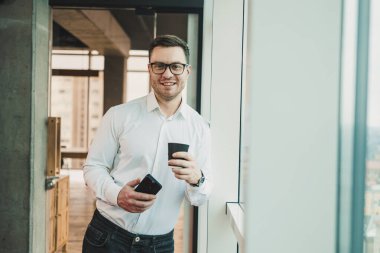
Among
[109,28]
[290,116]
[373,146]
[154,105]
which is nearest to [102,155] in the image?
[154,105]

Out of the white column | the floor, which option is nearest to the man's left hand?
the white column

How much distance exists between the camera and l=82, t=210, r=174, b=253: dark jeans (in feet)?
6.45

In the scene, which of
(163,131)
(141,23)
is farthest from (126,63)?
(163,131)

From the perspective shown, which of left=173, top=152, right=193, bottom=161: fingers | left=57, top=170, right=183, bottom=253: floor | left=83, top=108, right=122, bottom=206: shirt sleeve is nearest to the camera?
left=173, top=152, right=193, bottom=161: fingers

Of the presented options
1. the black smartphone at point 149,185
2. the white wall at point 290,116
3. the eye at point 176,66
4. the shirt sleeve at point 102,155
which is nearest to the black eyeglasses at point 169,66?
the eye at point 176,66

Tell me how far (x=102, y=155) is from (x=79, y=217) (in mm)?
5226

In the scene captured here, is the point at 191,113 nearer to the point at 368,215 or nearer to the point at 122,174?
the point at 122,174

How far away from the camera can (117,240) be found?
1.97 metres

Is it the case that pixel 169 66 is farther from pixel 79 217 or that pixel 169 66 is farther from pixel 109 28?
pixel 109 28

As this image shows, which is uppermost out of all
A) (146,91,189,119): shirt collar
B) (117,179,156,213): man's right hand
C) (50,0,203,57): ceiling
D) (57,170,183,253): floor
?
(50,0,203,57): ceiling

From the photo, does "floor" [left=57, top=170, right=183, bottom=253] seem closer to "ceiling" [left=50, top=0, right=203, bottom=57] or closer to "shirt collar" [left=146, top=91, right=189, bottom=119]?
"ceiling" [left=50, top=0, right=203, bottom=57]

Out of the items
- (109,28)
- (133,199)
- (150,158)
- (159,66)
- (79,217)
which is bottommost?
(79,217)

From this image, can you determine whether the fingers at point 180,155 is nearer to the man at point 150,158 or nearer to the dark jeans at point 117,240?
the man at point 150,158

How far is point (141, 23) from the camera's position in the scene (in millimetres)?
8914
